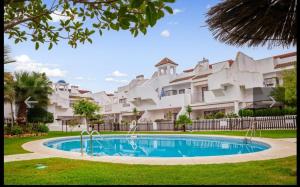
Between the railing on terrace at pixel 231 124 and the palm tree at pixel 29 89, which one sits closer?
the railing on terrace at pixel 231 124

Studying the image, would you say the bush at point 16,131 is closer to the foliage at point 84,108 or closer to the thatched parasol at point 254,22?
the foliage at point 84,108

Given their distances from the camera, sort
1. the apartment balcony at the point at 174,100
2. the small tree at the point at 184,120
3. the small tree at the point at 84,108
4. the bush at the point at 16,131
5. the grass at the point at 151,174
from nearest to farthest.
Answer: the grass at the point at 151,174, the bush at the point at 16,131, the small tree at the point at 184,120, the small tree at the point at 84,108, the apartment balcony at the point at 174,100

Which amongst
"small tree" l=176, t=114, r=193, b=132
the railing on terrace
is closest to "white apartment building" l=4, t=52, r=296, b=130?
the railing on terrace

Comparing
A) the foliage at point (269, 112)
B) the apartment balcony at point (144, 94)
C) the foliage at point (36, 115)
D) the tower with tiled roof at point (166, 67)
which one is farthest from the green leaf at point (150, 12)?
the tower with tiled roof at point (166, 67)

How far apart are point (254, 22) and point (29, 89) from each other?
2341 centimetres

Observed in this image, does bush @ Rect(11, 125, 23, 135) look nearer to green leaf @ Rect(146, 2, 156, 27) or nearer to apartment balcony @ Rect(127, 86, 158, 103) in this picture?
apartment balcony @ Rect(127, 86, 158, 103)

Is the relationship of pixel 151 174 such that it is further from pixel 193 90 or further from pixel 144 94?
pixel 144 94

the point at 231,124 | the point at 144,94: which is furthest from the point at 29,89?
the point at 231,124

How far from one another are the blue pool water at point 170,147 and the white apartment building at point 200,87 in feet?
35.8

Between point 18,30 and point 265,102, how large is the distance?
2527cm

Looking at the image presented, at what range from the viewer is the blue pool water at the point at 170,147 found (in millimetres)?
12470

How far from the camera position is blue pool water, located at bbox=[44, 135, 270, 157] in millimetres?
12470

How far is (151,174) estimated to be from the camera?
5.63 meters

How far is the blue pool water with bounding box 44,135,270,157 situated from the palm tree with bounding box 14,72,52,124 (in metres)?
7.07
